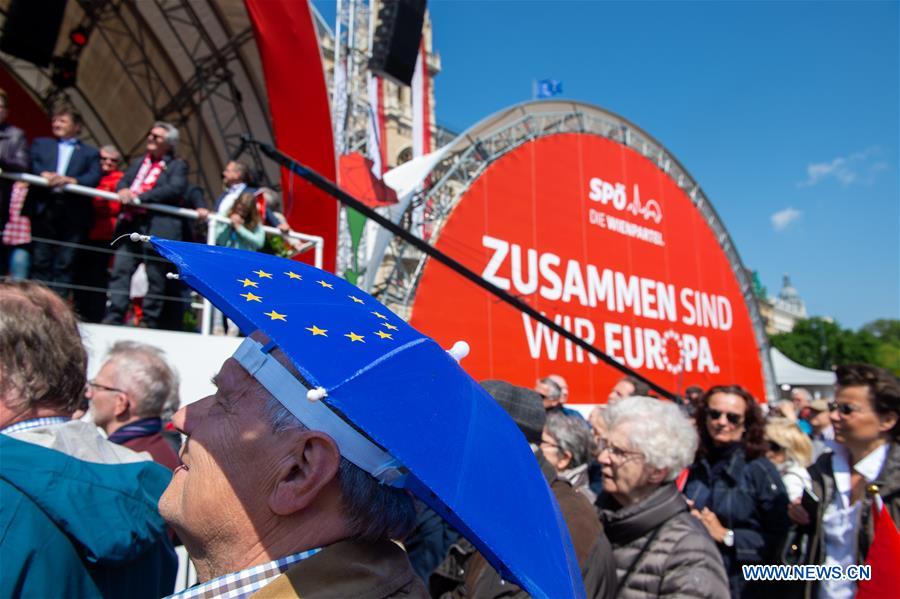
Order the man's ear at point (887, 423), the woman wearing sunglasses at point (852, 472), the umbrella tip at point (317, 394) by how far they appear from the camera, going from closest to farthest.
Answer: the umbrella tip at point (317, 394)
the woman wearing sunglasses at point (852, 472)
the man's ear at point (887, 423)

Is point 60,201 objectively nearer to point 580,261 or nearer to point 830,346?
point 580,261

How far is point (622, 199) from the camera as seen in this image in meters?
15.9

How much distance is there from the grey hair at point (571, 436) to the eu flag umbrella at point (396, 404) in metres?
2.16

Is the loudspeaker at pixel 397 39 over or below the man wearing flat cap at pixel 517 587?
over

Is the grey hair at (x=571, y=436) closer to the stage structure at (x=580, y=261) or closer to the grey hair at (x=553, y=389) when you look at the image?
the grey hair at (x=553, y=389)

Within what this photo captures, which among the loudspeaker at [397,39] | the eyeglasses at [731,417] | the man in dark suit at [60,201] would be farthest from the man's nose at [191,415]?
the loudspeaker at [397,39]

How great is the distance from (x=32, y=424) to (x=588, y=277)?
13.4 meters

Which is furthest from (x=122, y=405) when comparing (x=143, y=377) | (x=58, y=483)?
(x=58, y=483)

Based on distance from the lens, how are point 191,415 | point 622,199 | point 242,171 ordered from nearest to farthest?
point 191,415 < point 242,171 < point 622,199

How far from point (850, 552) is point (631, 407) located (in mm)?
1147

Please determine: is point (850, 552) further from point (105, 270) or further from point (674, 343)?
point (674, 343)

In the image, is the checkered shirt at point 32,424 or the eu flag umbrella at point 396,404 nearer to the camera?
the eu flag umbrella at point 396,404

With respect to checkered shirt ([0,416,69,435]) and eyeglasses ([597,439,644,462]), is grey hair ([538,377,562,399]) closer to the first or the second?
eyeglasses ([597,439,644,462])

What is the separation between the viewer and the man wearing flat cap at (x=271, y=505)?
1.09 metres
